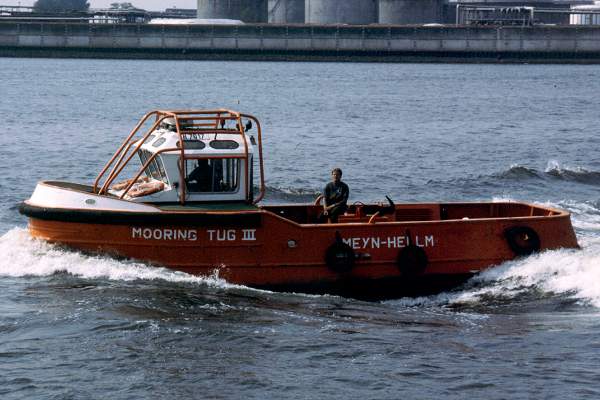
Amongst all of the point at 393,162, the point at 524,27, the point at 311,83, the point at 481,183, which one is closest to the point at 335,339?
the point at 481,183

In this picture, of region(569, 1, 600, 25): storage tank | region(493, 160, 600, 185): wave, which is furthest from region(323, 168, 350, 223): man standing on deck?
region(569, 1, 600, 25): storage tank

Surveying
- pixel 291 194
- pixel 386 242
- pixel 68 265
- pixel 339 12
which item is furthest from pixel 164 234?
pixel 339 12

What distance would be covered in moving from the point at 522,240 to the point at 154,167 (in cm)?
618

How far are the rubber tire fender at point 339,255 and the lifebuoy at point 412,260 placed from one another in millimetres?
820

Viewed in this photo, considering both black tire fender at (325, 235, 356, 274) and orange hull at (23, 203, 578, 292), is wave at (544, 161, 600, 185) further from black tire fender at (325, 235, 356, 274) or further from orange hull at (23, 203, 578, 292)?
black tire fender at (325, 235, 356, 274)

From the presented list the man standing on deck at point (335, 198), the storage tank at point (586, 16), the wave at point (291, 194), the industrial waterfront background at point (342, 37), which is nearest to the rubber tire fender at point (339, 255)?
the man standing on deck at point (335, 198)

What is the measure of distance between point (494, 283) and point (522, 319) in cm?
139

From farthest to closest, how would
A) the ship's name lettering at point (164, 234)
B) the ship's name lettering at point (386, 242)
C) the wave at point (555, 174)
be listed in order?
the wave at point (555, 174) → the ship's name lettering at point (386, 242) → the ship's name lettering at point (164, 234)

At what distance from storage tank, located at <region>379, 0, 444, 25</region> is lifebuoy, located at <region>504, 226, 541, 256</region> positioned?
105m

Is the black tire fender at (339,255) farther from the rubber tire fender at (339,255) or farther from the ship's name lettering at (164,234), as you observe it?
the ship's name lettering at (164,234)

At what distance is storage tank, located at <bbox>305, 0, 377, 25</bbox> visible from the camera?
401 ft

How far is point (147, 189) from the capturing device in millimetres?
18531

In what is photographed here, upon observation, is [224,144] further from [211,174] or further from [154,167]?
[154,167]

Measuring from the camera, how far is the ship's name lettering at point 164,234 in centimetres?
1800
